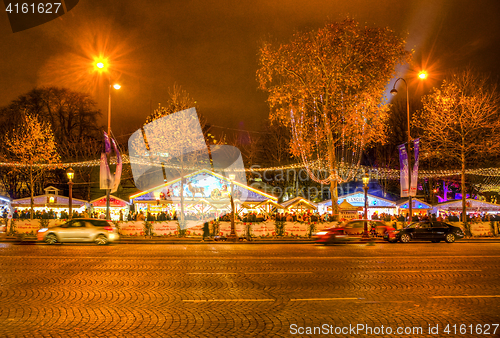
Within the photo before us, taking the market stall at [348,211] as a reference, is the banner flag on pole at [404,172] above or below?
above

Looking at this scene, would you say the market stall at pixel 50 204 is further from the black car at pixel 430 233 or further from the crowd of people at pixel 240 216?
the black car at pixel 430 233

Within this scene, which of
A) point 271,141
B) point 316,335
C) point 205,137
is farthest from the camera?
point 271,141

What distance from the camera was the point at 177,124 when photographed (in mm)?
39094

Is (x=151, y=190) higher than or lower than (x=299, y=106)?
lower

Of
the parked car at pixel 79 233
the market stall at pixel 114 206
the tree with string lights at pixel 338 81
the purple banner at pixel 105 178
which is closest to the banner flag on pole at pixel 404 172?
the tree with string lights at pixel 338 81

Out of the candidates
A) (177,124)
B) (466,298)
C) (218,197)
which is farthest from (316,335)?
(177,124)

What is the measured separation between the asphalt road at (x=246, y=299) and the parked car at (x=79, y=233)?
778 centimetres

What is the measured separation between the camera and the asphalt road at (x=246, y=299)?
6.00 m

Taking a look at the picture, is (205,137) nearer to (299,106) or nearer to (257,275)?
(299,106)

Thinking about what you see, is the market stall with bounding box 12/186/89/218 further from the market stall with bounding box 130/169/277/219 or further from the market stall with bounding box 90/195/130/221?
the market stall with bounding box 130/169/277/219

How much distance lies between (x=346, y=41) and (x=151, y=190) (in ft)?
68.6

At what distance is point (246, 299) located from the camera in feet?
25.8

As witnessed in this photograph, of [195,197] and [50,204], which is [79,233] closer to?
[195,197]

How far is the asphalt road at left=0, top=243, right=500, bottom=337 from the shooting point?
6000 millimetres
